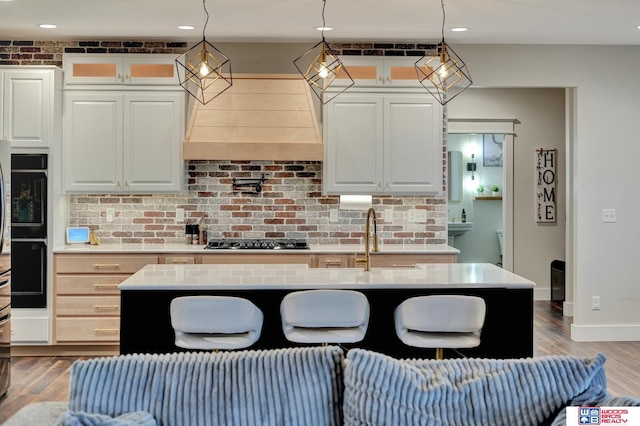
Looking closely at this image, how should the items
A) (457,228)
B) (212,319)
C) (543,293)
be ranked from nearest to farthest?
1. (212,319)
2. (543,293)
3. (457,228)

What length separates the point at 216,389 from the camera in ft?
6.01

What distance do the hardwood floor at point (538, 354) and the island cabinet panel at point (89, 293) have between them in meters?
0.27

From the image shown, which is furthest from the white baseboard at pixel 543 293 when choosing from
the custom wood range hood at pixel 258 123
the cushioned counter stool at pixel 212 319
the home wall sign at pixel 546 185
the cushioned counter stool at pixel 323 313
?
the cushioned counter stool at pixel 212 319

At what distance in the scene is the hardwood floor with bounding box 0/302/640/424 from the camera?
4090 mm

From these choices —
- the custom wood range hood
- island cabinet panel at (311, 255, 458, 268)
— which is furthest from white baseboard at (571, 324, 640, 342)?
the custom wood range hood

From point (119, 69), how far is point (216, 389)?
13.6ft

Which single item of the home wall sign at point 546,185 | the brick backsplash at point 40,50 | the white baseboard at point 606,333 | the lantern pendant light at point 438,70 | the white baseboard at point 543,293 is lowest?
the white baseboard at point 606,333

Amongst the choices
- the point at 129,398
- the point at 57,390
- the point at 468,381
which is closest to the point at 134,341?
the point at 57,390

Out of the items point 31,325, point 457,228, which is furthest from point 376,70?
point 457,228

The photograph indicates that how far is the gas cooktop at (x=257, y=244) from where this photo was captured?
5238mm

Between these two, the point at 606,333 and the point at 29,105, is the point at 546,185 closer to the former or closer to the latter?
the point at 606,333

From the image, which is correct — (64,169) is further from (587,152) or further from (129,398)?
(587,152)

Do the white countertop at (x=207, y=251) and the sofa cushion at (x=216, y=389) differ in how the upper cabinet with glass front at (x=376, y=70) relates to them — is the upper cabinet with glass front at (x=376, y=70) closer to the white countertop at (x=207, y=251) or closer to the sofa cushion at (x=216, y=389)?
the white countertop at (x=207, y=251)

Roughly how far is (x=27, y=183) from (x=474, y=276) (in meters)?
3.63
